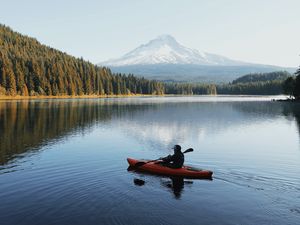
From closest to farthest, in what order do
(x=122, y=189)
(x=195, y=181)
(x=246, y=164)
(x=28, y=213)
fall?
(x=28, y=213), (x=122, y=189), (x=195, y=181), (x=246, y=164)

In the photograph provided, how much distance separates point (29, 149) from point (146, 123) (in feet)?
84.6

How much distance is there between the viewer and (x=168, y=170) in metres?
22.8

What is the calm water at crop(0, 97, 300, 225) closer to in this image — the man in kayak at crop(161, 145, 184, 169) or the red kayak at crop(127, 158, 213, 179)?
the red kayak at crop(127, 158, 213, 179)

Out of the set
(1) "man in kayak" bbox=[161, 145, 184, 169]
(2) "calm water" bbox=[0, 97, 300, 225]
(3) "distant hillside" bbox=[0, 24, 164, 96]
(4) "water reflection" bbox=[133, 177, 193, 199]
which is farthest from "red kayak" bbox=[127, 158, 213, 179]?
(3) "distant hillside" bbox=[0, 24, 164, 96]

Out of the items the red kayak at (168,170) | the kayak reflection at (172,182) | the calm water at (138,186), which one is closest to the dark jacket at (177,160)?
the red kayak at (168,170)

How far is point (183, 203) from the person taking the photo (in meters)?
17.2

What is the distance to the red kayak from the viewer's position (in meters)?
21.7

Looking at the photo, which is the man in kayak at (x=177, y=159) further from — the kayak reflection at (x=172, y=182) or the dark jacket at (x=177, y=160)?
the kayak reflection at (x=172, y=182)

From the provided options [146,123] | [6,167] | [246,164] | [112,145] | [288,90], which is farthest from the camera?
[288,90]

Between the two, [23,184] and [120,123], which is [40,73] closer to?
[120,123]

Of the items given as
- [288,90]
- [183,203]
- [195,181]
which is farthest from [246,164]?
[288,90]

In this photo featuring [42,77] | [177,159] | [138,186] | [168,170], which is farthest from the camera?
[42,77]

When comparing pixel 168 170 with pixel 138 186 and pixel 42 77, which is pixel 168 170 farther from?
pixel 42 77

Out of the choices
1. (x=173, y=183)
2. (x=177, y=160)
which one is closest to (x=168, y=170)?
(x=177, y=160)
